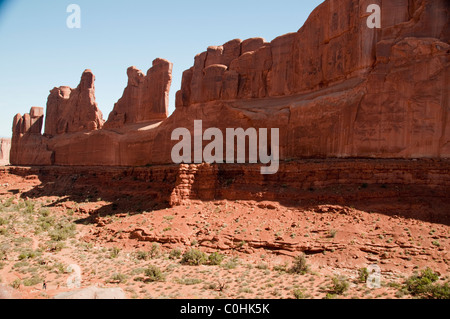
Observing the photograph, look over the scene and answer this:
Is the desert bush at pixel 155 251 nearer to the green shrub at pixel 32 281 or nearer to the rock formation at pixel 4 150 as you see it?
the green shrub at pixel 32 281

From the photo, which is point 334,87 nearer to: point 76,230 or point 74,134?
point 76,230

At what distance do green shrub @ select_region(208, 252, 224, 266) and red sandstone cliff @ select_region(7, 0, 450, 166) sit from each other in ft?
24.5

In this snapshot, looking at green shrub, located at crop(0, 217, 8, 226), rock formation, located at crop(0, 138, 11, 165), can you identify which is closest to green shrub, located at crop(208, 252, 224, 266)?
green shrub, located at crop(0, 217, 8, 226)

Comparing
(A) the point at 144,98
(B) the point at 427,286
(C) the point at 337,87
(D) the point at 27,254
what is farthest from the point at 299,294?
(A) the point at 144,98

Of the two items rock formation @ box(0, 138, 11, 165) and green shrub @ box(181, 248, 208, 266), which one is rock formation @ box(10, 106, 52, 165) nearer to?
green shrub @ box(181, 248, 208, 266)

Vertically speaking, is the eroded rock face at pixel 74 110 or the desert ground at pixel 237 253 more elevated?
the eroded rock face at pixel 74 110

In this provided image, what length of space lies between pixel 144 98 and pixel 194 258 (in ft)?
66.5

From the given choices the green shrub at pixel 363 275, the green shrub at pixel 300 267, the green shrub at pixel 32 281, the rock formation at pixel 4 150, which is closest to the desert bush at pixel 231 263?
the green shrub at pixel 300 267

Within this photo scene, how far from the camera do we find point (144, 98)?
104 feet

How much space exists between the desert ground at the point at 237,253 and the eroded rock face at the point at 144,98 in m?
12.5

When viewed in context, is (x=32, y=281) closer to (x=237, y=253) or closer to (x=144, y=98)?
(x=237, y=253)

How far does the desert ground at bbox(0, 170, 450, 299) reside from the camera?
37.4ft

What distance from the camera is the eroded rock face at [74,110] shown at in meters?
36.1
